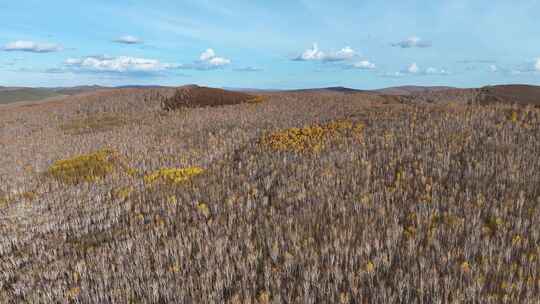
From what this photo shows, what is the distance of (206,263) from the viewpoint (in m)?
3.38

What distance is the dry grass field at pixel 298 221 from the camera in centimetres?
300

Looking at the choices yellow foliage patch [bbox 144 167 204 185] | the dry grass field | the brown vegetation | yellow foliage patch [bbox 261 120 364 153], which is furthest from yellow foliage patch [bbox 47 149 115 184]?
the brown vegetation

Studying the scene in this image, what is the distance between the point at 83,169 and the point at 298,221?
226 inches

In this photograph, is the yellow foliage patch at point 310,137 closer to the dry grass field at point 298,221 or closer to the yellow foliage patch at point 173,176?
the dry grass field at point 298,221

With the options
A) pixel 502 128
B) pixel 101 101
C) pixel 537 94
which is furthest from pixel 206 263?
pixel 537 94

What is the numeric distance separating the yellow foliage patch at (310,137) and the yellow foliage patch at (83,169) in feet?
11.8

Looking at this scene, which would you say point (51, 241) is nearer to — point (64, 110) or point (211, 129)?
point (211, 129)

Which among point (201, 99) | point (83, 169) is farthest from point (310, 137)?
point (201, 99)

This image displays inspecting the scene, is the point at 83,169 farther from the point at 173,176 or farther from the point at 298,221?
the point at 298,221

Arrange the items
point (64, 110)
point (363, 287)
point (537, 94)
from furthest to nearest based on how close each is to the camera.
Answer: point (537, 94) → point (64, 110) → point (363, 287)

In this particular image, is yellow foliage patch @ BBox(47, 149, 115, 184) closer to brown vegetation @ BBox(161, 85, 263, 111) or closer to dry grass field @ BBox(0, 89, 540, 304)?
dry grass field @ BBox(0, 89, 540, 304)

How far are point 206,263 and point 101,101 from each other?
2892cm

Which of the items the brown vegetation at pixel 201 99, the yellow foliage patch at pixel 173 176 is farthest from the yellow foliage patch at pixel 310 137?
the brown vegetation at pixel 201 99

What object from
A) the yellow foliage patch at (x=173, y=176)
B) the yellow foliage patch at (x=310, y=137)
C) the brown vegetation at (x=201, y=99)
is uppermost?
the brown vegetation at (x=201, y=99)
